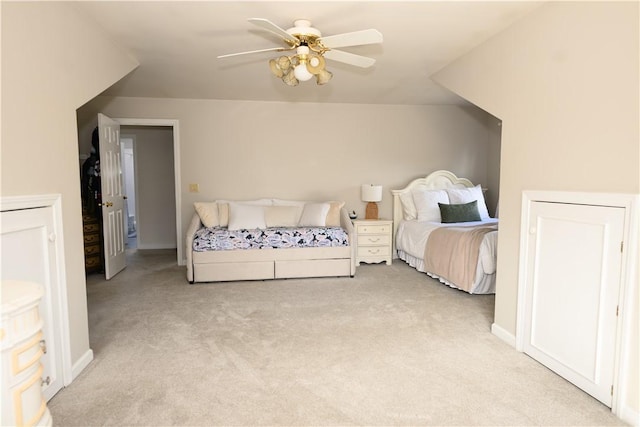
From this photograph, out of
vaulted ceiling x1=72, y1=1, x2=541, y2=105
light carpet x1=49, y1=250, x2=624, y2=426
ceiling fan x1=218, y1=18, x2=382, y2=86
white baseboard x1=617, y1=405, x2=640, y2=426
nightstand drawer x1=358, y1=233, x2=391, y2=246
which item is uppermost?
vaulted ceiling x1=72, y1=1, x2=541, y2=105

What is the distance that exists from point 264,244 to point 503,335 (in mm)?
2586

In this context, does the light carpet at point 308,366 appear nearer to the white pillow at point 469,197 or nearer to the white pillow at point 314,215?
the white pillow at point 314,215

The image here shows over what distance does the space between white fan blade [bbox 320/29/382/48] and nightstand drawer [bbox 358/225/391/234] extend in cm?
284

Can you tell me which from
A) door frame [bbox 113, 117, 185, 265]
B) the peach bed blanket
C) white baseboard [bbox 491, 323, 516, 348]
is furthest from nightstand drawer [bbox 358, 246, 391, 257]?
door frame [bbox 113, 117, 185, 265]

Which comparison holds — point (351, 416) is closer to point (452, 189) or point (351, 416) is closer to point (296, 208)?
point (296, 208)

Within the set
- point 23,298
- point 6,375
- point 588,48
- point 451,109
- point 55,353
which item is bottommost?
point 55,353

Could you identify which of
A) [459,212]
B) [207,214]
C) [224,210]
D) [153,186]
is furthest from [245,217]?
[459,212]

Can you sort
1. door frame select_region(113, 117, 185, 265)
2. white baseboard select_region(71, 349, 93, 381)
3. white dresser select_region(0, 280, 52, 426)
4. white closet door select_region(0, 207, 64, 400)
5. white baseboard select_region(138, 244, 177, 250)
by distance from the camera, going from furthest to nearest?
white baseboard select_region(138, 244, 177, 250) < door frame select_region(113, 117, 185, 265) < white baseboard select_region(71, 349, 93, 381) < white closet door select_region(0, 207, 64, 400) < white dresser select_region(0, 280, 52, 426)

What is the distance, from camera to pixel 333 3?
88.6 inches

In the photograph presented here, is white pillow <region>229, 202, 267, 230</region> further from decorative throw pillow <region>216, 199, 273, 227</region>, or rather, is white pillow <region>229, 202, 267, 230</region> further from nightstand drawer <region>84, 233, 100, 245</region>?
nightstand drawer <region>84, 233, 100, 245</region>

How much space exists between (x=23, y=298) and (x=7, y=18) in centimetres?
136

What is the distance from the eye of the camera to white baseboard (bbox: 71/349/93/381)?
2.17 metres

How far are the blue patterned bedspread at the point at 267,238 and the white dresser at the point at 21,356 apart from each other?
2855mm

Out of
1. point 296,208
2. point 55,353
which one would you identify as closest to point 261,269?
point 296,208
